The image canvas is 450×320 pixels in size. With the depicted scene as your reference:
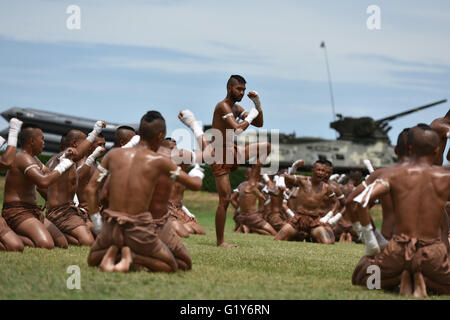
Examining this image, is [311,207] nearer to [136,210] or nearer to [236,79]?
[236,79]

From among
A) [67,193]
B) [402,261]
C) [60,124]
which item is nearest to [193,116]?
[402,261]

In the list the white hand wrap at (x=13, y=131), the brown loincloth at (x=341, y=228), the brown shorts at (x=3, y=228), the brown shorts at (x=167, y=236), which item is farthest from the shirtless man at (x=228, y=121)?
the brown loincloth at (x=341, y=228)

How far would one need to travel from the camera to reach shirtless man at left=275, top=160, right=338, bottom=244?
582 inches

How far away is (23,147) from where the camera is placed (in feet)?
29.3

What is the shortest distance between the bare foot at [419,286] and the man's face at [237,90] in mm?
5116

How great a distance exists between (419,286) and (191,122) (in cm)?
293

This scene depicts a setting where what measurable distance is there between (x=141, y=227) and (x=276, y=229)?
39.9 feet

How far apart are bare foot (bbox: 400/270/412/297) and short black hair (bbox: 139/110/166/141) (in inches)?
105

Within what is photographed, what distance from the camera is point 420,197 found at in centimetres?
609

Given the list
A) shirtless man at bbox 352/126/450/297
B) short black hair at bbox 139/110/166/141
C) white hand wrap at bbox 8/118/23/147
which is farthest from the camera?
white hand wrap at bbox 8/118/23/147

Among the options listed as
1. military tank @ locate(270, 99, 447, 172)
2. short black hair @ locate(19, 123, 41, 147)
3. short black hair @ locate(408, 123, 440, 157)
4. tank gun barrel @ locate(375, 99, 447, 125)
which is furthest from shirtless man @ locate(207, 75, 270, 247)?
military tank @ locate(270, 99, 447, 172)

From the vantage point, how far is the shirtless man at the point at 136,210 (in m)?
6.52

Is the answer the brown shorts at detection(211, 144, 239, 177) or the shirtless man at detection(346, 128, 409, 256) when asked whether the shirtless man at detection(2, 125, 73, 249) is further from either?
the shirtless man at detection(346, 128, 409, 256)

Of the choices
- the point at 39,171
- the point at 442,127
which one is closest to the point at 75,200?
the point at 39,171
